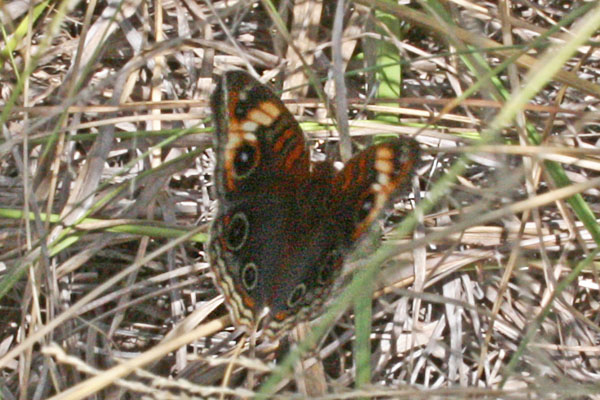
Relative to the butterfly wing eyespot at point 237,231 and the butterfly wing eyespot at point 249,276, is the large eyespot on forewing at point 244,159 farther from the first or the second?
the butterfly wing eyespot at point 249,276

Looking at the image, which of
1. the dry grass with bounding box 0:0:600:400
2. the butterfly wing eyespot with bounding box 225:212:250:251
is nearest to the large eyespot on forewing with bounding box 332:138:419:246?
the dry grass with bounding box 0:0:600:400

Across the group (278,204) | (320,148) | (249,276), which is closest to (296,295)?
(249,276)

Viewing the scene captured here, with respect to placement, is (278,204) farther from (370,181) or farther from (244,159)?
(370,181)

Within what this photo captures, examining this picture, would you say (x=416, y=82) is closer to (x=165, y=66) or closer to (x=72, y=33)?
(x=165, y=66)

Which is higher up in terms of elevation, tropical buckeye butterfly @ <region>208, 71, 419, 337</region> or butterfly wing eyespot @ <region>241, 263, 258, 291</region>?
tropical buckeye butterfly @ <region>208, 71, 419, 337</region>

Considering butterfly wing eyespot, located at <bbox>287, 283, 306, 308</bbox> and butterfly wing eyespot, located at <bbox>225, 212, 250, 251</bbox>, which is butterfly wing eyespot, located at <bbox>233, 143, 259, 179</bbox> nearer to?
butterfly wing eyespot, located at <bbox>225, 212, 250, 251</bbox>

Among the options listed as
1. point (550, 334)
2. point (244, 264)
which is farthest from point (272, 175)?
point (550, 334)

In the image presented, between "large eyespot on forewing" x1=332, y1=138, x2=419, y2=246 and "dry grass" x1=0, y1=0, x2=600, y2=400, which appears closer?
"large eyespot on forewing" x1=332, y1=138, x2=419, y2=246
